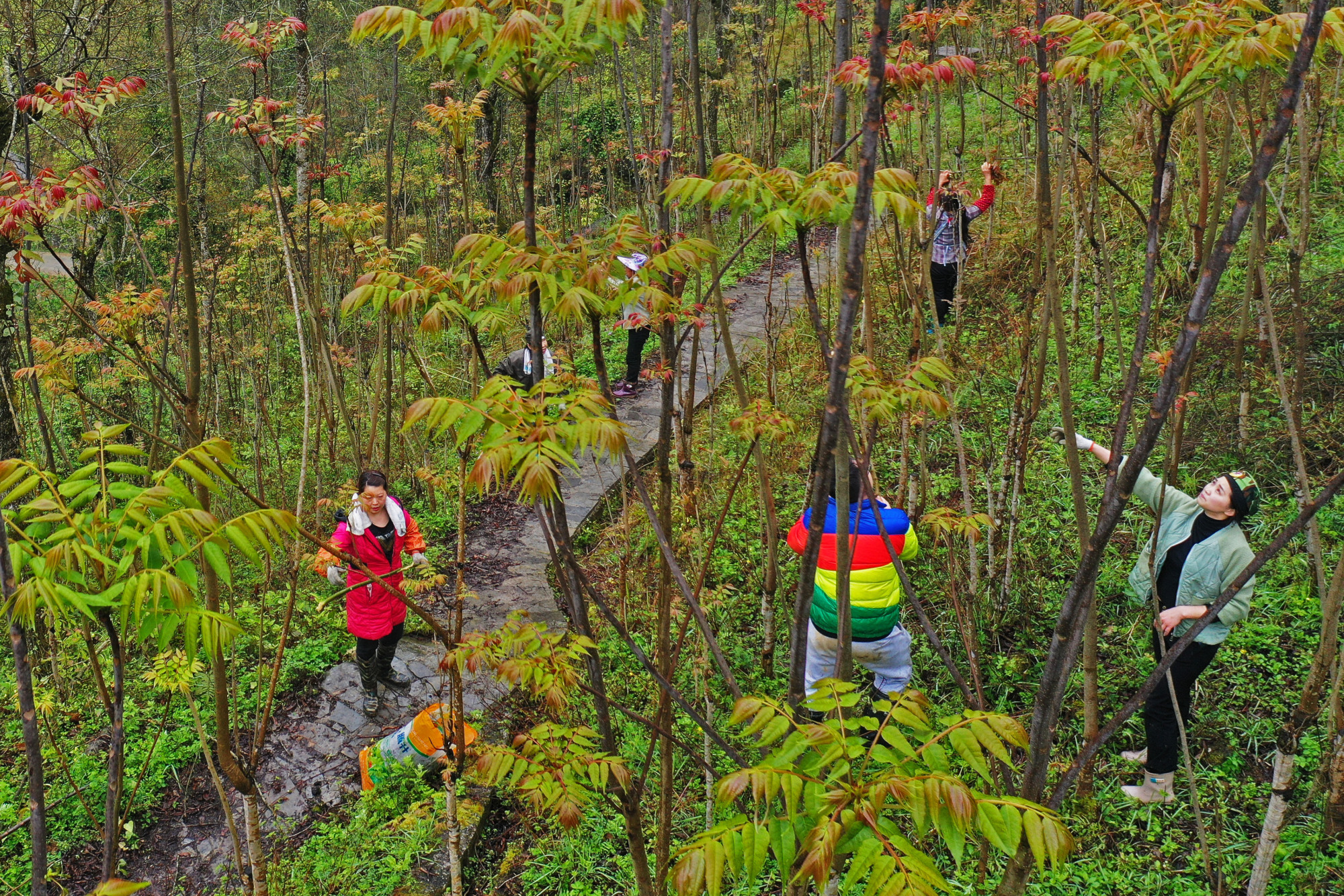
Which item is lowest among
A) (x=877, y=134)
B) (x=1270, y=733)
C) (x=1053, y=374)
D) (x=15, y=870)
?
(x=15, y=870)

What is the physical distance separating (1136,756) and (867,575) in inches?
69.7

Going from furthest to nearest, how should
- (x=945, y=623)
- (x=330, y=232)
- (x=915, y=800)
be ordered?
(x=330, y=232) < (x=945, y=623) < (x=915, y=800)

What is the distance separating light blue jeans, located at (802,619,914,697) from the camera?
13.5 ft

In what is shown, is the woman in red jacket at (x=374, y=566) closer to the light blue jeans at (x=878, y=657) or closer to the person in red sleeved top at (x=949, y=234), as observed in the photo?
the light blue jeans at (x=878, y=657)

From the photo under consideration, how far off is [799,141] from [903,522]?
45.4ft

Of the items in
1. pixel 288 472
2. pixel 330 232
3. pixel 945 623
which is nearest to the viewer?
pixel 945 623

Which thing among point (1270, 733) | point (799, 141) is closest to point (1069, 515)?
point (1270, 733)

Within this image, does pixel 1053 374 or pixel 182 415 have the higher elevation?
pixel 182 415

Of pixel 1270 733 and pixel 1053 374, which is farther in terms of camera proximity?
pixel 1053 374

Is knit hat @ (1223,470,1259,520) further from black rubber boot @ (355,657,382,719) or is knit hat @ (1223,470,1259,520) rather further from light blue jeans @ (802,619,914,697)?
black rubber boot @ (355,657,382,719)

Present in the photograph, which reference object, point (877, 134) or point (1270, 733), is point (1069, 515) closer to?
point (1270, 733)

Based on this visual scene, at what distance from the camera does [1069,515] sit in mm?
5746

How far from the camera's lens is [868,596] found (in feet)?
12.7

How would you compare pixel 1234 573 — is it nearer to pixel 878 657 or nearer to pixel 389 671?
pixel 878 657
